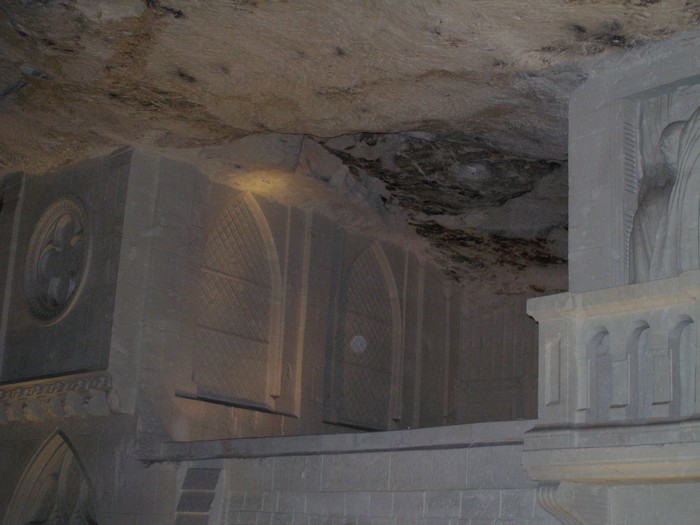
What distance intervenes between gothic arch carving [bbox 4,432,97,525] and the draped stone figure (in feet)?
18.2

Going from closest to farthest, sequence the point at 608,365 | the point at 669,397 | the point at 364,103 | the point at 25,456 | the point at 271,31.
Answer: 1. the point at 669,397
2. the point at 608,365
3. the point at 271,31
4. the point at 364,103
5. the point at 25,456

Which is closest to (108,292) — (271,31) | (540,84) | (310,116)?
(310,116)

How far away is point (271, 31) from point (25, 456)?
478 centimetres

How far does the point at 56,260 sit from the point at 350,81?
3.89m

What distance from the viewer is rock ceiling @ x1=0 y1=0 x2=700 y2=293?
636cm

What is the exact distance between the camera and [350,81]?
24.5 feet

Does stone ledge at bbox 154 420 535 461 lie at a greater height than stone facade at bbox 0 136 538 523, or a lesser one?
lesser

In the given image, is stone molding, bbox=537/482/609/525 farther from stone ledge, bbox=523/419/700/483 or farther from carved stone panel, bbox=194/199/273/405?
carved stone panel, bbox=194/199/273/405

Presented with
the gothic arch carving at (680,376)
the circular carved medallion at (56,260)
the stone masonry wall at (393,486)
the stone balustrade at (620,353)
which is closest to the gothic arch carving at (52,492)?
the circular carved medallion at (56,260)

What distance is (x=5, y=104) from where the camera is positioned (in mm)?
8734

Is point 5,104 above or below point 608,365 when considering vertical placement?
above

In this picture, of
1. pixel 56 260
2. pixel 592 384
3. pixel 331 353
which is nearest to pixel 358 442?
pixel 592 384

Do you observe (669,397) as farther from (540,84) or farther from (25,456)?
(25,456)

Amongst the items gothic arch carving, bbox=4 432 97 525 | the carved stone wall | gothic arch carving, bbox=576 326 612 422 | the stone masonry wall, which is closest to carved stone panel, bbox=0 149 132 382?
gothic arch carving, bbox=4 432 97 525
